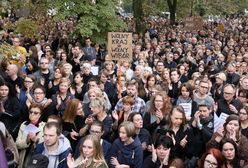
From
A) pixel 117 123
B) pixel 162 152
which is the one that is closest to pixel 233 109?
pixel 117 123

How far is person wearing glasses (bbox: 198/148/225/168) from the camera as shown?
18.2ft

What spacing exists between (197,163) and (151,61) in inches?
358

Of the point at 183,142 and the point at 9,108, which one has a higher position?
the point at 9,108

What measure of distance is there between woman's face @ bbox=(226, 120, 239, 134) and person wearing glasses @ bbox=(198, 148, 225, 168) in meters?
0.80

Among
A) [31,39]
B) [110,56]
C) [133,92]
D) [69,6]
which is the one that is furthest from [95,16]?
[133,92]

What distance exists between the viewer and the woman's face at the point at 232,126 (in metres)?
6.41

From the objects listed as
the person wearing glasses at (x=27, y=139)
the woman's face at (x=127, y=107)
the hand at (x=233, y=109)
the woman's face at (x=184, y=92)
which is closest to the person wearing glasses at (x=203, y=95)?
the woman's face at (x=184, y=92)

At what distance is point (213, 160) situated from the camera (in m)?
5.55

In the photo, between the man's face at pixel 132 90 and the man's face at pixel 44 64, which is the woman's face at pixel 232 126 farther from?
the man's face at pixel 44 64

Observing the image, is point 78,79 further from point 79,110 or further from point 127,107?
point 79,110

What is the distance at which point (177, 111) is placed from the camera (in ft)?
22.5

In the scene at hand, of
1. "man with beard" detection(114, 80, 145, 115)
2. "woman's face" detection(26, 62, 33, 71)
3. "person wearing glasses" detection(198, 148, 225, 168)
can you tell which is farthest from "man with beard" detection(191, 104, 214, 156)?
"woman's face" detection(26, 62, 33, 71)

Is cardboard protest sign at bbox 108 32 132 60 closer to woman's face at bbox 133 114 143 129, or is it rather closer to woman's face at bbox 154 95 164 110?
woman's face at bbox 154 95 164 110

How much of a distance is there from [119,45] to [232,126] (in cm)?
556
